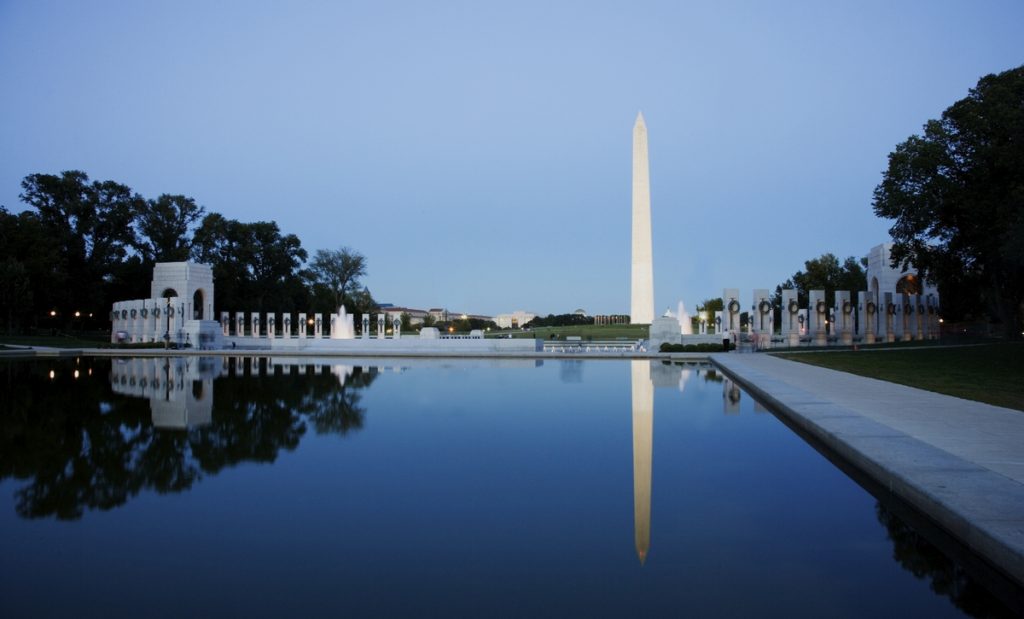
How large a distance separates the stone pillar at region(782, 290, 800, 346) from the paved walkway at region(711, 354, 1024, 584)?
24.5m

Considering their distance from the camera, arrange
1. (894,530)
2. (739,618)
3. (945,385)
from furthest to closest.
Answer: (945,385) → (894,530) → (739,618)

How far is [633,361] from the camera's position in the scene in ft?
93.9

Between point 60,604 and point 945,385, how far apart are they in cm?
1598

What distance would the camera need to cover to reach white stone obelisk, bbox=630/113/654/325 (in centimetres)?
4584

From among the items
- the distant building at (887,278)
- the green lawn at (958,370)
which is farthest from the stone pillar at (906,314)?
the green lawn at (958,370)

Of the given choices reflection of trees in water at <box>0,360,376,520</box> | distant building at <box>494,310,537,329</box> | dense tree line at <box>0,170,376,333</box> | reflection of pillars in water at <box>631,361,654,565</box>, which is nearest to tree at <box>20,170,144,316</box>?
dense tree line at <box>0,170,376,333</box>

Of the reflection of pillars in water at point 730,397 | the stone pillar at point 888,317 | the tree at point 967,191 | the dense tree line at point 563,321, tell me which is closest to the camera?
the reflection of pillars in water at point 730,397

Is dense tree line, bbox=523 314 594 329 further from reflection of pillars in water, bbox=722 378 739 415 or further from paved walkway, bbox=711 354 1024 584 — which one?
paved walkway, bbox=711 354 1024 584

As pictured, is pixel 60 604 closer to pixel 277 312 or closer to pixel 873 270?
pixel 873 270

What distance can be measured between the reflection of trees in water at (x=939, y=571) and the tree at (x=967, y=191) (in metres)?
20.5

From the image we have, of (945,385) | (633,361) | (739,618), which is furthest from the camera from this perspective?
(633,361)

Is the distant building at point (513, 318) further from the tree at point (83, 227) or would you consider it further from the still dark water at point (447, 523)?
the still dark water at point (447, 523)

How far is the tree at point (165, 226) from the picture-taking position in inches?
2245

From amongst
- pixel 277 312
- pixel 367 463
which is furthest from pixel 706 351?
pixel 277 312
